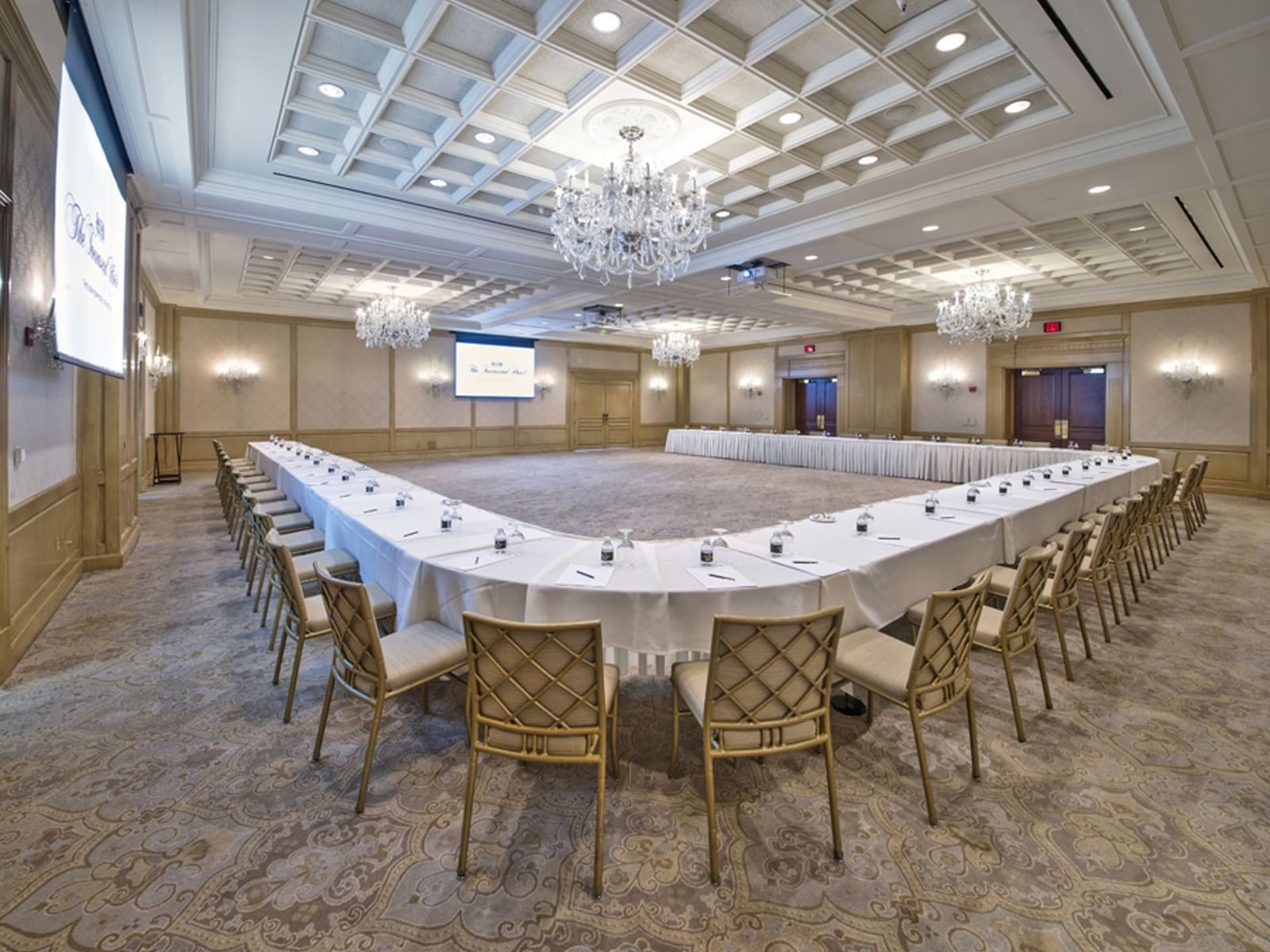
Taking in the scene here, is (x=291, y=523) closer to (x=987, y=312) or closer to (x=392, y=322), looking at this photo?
(x=392, y=322)

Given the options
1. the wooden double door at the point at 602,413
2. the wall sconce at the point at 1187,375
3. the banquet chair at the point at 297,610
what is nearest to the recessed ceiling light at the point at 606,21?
the banquet chair at the point at 297,610

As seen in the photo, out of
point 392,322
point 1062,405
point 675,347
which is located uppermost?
point 675,347

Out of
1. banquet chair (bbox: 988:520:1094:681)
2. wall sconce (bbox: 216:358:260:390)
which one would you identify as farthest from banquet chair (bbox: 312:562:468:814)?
wall sconce (bbox: 216:358:260:390)

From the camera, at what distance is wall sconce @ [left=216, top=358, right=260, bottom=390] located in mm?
11977

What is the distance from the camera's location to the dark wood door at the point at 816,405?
1595cm

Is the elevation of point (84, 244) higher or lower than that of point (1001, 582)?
higher

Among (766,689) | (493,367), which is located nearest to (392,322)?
(493,367)

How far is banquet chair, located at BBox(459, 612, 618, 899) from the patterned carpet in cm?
22

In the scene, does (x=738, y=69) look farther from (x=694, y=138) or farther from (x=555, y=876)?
(x=555, y=876)

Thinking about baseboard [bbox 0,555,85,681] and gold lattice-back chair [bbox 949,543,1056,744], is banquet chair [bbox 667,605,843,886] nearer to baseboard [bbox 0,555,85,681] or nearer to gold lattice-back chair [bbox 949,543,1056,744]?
gold lattice-back chair [bbox 949,543,1056,744]

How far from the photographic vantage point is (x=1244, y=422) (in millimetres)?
→ 9266

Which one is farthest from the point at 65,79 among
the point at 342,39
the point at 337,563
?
the point at 337,563

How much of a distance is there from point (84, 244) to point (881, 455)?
1142 cm

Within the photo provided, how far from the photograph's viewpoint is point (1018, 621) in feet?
8.79
